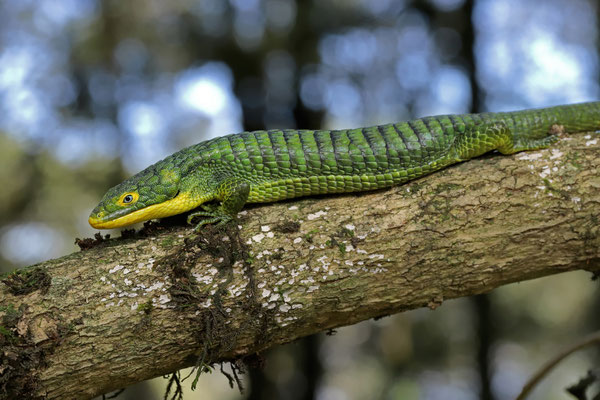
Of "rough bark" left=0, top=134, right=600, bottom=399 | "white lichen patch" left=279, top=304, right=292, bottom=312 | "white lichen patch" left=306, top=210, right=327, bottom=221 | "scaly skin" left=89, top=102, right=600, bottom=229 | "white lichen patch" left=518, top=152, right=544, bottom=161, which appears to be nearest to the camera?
"rough bark" left=0, top=134, right=600, bottom=399

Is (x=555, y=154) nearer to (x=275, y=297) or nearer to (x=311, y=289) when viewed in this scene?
(x=311, y=289)

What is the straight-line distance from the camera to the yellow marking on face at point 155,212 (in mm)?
3695

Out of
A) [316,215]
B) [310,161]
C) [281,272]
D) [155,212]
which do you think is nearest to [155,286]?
[155,212]

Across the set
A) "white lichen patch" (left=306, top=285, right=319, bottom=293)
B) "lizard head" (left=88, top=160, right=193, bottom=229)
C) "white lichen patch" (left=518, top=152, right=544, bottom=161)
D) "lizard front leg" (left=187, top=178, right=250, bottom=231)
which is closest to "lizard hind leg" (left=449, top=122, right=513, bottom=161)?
"white lichen patch" (left=518, top=152, right=544, bottom=161)

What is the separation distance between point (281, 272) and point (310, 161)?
3.70 ft

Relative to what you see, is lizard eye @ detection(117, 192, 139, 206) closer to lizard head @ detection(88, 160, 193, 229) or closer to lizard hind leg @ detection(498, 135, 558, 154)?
lizard head @ detection(88, 160, 193, 229)

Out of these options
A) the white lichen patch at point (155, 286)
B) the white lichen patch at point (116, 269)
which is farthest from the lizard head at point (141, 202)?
the white lichen patch at point (155, 286)

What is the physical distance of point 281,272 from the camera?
3.33 meters

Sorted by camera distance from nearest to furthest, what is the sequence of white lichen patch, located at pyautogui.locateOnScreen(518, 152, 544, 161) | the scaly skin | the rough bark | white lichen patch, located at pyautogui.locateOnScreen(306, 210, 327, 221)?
the rough bark → white lichen patch, located at pyautogui.locateOnScreen(306, 210, 327, 221) → the scaly skin → white lichen patch, located at pyautogui.locateOnScreen(518, 152, 544, 161)

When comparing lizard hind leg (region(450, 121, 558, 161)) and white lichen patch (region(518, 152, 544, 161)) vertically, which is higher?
lizard hind leg (region(450, 121, 558, 161))

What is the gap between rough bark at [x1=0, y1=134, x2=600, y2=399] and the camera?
9.93 ft

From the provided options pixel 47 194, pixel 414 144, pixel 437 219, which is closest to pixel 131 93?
pixel 47 194

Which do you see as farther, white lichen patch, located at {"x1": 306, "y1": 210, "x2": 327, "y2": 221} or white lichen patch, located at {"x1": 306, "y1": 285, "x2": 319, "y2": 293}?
white lichen patch, located at {"x1": 306, "y1": 210, "x2": 327, "y2": 221}

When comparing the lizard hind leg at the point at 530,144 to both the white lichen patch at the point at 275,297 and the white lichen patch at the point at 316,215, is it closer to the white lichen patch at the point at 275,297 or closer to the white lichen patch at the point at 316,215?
the white lichen patch at the point at 316,215
